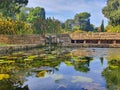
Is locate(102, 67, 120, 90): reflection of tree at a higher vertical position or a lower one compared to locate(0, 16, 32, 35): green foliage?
lower

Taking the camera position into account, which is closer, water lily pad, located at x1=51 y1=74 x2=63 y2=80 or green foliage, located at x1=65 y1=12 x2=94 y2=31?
water lily pad, located at x1=51 y1=74 x2=63 y2=80

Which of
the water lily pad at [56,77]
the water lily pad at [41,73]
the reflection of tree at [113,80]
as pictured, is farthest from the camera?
the water lily pad at [41,73]

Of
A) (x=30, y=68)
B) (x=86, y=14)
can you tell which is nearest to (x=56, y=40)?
(x=30, y=68)

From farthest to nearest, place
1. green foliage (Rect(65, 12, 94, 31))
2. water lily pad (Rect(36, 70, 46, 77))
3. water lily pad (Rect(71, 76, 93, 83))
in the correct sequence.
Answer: green foliage (Rect(65, 12, 94, 31)) → water lily pad (Rect(36, 70, 46, 77)) → water lily pad (Rect(71, 76, 93, 83))

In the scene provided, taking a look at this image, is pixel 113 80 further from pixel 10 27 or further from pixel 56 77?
pixel 10 27

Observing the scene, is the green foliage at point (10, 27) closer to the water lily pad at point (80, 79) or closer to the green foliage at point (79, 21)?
the water lily pad at point (80, 79)

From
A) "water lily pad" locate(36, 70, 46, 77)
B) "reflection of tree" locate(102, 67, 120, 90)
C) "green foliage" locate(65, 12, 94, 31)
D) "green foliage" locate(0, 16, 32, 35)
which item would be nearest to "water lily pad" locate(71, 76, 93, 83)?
"reflection of tree" locate(102, 67, 120, 90)

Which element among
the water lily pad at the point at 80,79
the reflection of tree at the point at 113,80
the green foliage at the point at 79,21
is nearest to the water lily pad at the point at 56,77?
the water lily pad at the point at 80,79

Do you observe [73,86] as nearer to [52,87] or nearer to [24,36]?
[52,87]

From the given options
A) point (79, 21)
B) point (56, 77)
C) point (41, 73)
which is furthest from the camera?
point (79, 21)

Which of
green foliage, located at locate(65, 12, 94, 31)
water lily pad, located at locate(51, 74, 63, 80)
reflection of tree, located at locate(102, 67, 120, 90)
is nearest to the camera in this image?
reflection of tree, located at locate(102, 67, 120, 90)

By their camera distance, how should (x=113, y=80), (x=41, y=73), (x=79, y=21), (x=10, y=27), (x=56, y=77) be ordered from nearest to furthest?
(x=113, y=80)
(x=56, y=77)
(x=41, y=73)
(x=10, y=27)
(x=79, y=21)

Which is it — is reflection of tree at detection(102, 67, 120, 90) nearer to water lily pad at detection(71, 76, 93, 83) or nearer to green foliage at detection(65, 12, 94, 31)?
water lily pad at detection(71, 76, 93, 83)

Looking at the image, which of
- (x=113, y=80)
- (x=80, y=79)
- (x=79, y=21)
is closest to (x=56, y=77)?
(x=80, y=79)
